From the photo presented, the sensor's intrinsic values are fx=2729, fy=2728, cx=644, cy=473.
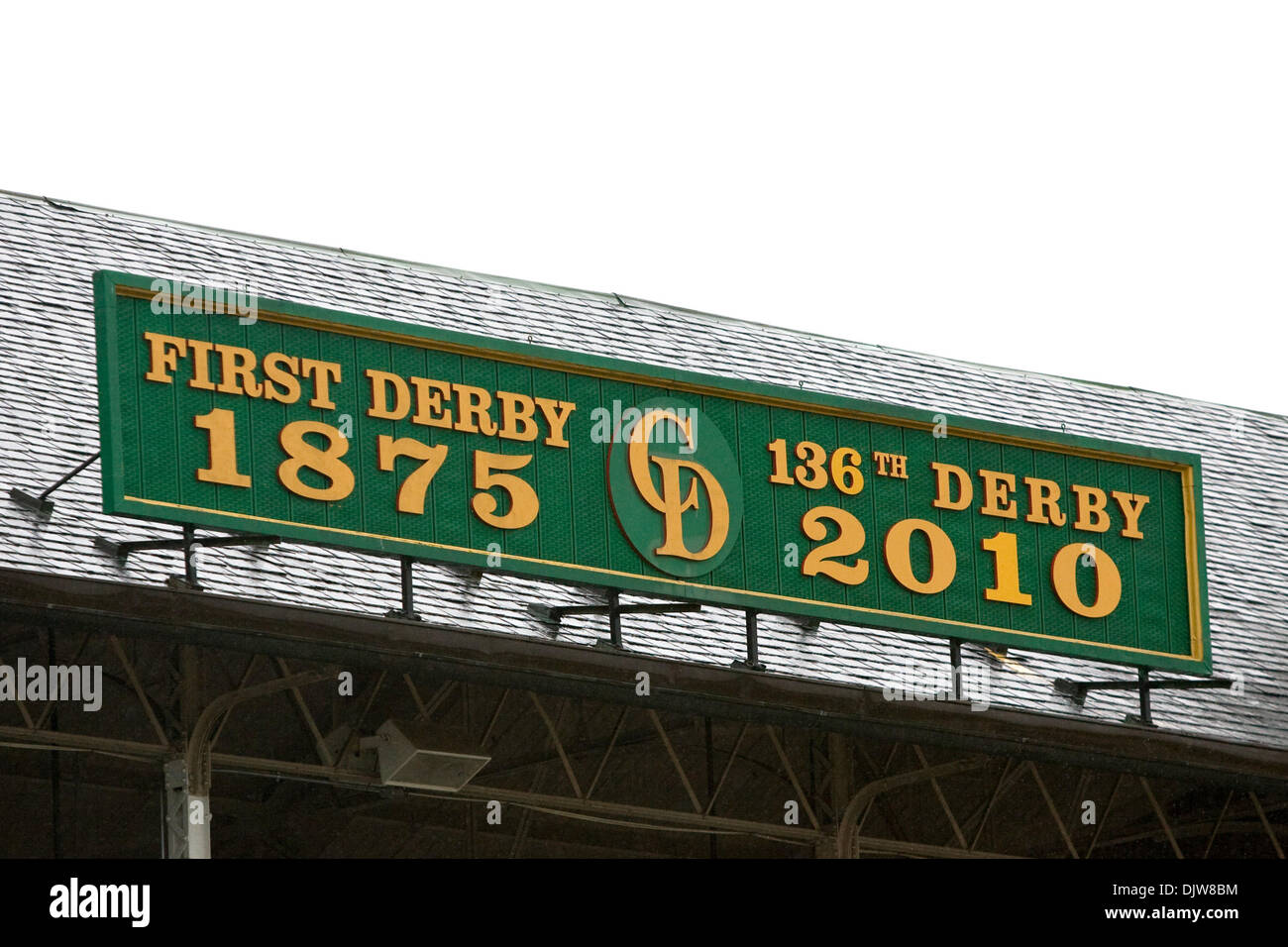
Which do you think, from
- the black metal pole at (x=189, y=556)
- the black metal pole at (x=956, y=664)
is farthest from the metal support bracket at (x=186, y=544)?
the black metal pole at (x=956, y=664)

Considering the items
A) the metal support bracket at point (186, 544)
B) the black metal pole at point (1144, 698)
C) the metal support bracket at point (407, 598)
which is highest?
the metal support bracket at point (186, 544)

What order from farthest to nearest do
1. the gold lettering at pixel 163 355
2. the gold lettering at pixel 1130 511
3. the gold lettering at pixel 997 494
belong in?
1. the gold lettering at pixel 1130 511
2. the gold lettering at pixel 997 494
3. the gold lettering at pixel 163 355

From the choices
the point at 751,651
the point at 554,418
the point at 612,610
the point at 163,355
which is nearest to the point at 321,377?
the point at 163,355

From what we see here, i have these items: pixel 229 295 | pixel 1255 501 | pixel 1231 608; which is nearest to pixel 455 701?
pixel 229 295

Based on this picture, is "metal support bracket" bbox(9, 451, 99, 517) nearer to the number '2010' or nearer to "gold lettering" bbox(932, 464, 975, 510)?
the number '2010'

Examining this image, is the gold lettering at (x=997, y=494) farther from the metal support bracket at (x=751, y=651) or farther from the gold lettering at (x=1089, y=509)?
the metal support bracket at (x=751, y=651)

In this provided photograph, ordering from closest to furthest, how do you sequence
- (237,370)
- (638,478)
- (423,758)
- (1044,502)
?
(237,370) < (638,478) < (423,758) < (1044,502)

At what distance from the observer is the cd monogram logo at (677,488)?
21828mm

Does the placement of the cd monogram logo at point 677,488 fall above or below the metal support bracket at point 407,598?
above

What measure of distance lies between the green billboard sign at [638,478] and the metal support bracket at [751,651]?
25 cm

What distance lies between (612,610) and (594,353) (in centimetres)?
551

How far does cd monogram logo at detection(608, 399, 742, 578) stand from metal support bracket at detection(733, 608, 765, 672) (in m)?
0.60

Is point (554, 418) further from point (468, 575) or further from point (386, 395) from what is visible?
point (468, 575)

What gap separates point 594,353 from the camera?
2669 centimetres
